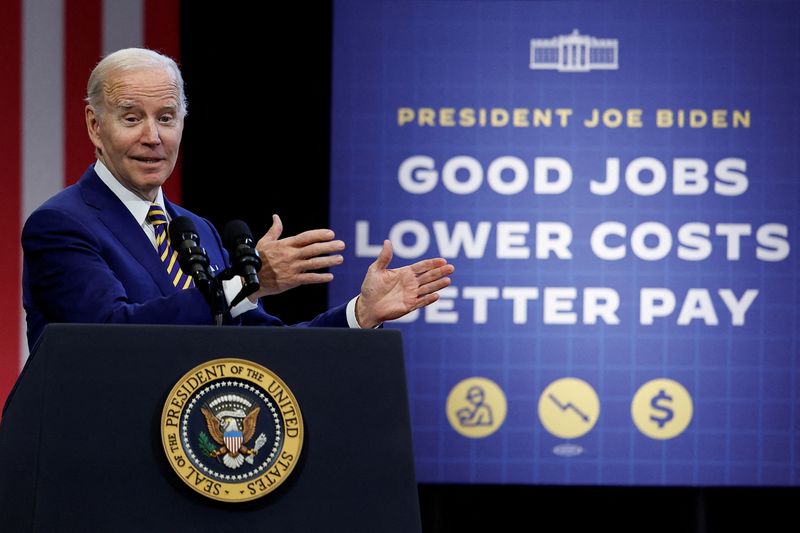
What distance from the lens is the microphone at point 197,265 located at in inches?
56.8

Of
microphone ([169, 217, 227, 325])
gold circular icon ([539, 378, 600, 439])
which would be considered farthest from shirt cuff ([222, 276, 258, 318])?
gold circular icon ([539, 378, 600, 439])

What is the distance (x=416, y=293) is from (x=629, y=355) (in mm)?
2356

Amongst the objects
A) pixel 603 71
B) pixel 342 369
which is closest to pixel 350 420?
pixel 342 369

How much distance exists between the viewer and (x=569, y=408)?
3.88m

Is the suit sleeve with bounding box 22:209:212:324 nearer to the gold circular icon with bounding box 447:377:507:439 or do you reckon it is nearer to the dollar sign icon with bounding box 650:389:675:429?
the gold circular icon with bounding box 447:377:507:439

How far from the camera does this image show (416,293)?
1.69 metres

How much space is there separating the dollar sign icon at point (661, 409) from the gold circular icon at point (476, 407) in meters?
0.54

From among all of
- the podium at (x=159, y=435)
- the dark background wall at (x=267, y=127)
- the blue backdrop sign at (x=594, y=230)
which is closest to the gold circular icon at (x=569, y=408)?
the blue backdrop sign at (x=594, y=230)

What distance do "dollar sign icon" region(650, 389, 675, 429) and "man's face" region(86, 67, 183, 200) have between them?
2.49 meters

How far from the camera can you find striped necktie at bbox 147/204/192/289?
5.86 ft

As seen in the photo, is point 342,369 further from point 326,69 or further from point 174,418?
point 326,69

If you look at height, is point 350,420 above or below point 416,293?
below

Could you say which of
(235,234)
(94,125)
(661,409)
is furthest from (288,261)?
(661,409)

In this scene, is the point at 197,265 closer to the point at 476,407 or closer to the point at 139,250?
the point at 139,250
